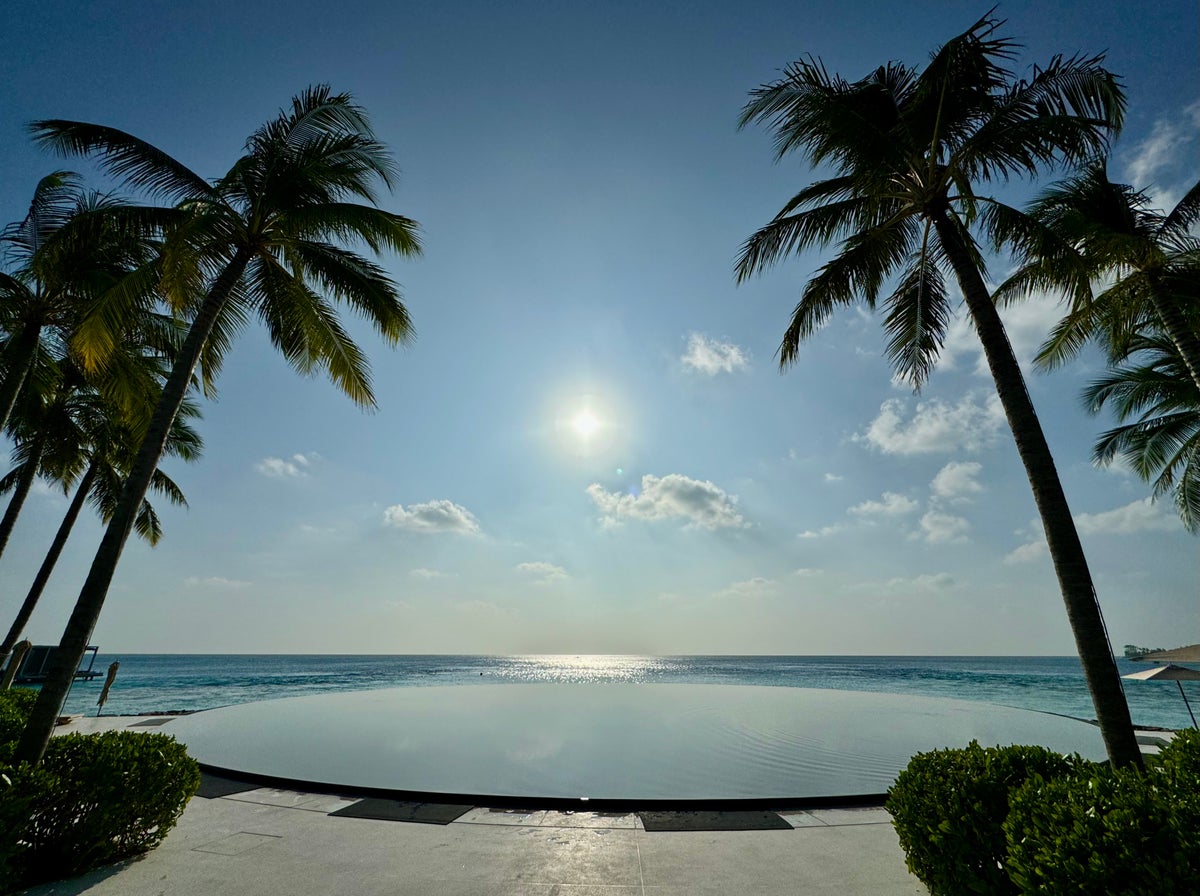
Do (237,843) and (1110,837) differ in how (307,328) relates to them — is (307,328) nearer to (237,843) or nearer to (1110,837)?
→ (237,843)

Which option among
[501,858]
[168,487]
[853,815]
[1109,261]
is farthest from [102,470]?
[1109,261]

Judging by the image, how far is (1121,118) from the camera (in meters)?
6.66

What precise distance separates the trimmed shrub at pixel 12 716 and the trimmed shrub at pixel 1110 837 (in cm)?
824

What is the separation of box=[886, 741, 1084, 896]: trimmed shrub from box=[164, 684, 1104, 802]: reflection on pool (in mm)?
3015

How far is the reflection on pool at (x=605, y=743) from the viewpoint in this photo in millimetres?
7691

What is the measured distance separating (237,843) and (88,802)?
1434 mm

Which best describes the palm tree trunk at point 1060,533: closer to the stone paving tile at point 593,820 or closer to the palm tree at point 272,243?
the stone paving tile at point 593,820

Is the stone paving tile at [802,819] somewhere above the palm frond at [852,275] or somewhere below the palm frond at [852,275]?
below

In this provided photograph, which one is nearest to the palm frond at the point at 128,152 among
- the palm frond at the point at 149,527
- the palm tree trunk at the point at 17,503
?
the palm tree trunk at the point at 17,503

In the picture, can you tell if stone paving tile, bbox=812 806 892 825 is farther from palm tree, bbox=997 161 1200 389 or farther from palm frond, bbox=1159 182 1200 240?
palm frond, bbox=1159 182 1200 240

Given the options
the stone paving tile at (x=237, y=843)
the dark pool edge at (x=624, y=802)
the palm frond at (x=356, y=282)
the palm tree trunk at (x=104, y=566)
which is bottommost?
the stone paving tile at (x=237, y=843)

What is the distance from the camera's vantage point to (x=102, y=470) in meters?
15.6

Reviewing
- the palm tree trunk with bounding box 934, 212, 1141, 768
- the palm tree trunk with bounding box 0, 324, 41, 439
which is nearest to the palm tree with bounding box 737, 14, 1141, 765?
the palm tree trunk with bounding box 934, 212, 1141, 768

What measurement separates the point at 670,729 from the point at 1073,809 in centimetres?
1144
